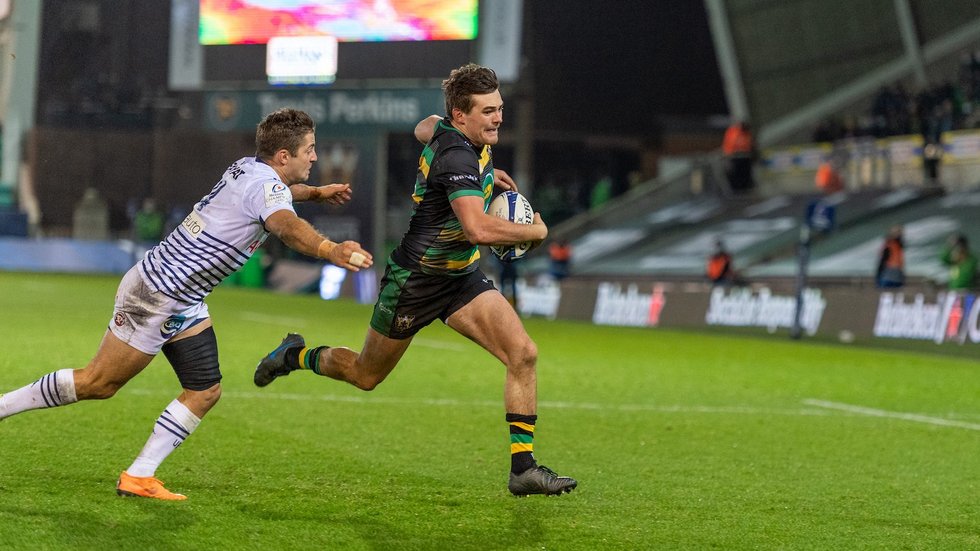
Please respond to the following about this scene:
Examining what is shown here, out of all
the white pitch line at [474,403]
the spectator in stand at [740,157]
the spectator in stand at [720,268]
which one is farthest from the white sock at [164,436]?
the spectator in stand at [740,157]

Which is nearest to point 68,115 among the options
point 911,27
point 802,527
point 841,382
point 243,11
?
point 243,11

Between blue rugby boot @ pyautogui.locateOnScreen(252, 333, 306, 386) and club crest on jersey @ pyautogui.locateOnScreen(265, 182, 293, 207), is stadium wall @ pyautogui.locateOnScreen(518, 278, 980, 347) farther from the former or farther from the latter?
club crest on jersey @ pyautogui.locateOnScreen(265, 182, 293, 207)

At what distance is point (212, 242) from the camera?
6.77 metres

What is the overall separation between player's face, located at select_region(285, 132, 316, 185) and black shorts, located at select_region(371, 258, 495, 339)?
90 centimetres

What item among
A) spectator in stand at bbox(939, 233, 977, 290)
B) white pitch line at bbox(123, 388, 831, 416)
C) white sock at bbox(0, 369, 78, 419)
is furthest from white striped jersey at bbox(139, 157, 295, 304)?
spectator in stand at bbox(939, 233, 977, 290)

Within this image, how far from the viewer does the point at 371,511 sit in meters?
6.87

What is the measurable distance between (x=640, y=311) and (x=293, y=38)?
11395 millimetres

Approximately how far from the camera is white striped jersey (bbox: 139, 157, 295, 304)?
6.74 m

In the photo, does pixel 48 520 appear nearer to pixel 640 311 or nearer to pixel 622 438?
pixel 622 438

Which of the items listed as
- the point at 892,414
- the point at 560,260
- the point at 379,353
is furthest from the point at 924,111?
the point at 379,353

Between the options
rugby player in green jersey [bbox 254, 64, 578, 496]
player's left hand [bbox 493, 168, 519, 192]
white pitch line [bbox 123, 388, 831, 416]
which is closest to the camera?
rugby player in green jersey [bbox 254, 64, 578, 496]

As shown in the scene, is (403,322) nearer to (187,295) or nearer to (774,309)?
(187,295)

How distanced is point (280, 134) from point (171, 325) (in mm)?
1023

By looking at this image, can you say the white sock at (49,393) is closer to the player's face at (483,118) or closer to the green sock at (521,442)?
the green sock at (521,442)
